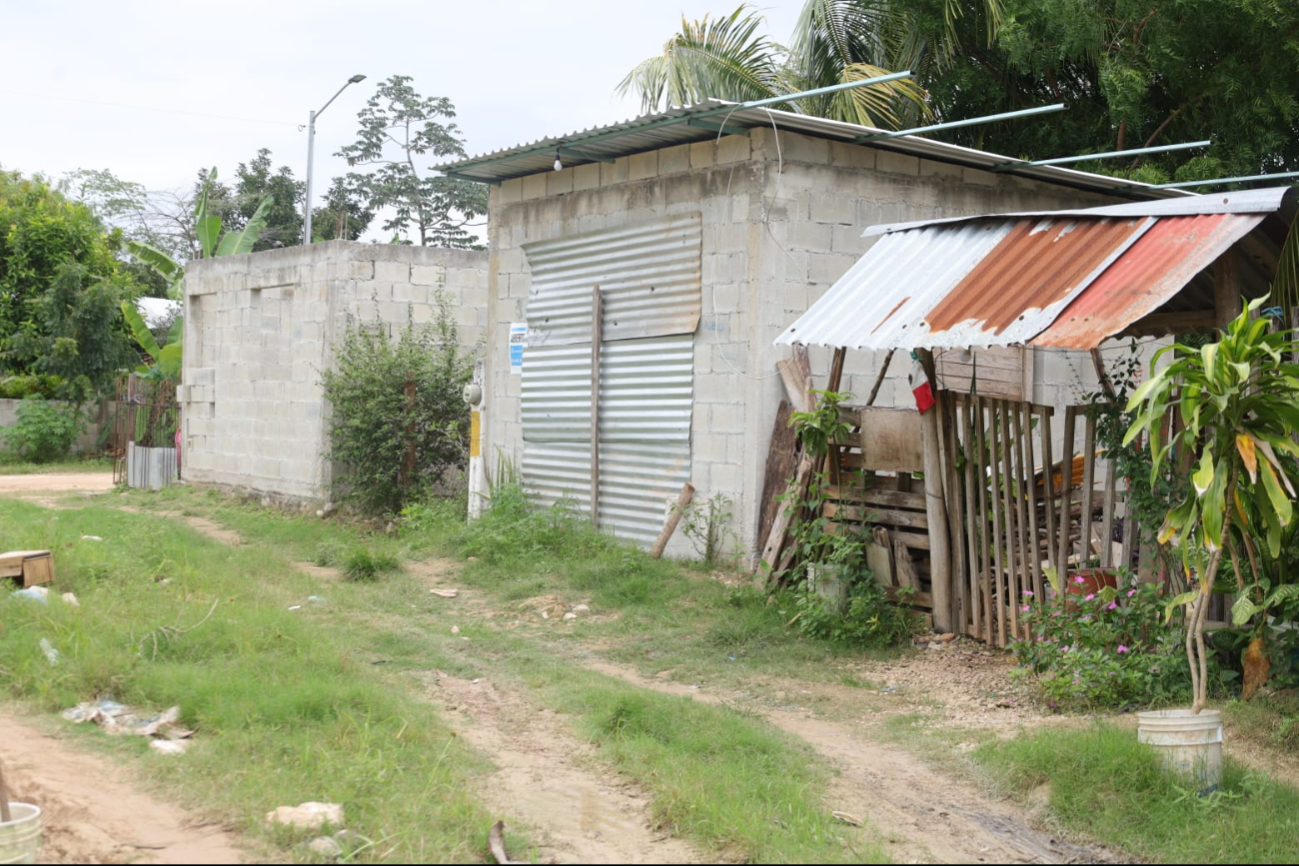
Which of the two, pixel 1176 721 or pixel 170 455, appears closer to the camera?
pixel 1176 721

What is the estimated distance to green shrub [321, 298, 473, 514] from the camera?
1367cm

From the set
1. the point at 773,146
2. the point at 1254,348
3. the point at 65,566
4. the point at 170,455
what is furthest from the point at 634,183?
the point at 170,455

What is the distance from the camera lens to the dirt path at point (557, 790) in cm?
442

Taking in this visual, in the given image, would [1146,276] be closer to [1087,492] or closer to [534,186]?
[1087,492]

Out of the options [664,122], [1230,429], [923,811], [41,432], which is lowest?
[923,811]

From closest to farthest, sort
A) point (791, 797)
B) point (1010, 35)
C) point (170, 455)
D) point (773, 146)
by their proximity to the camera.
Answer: point (791, 797)
point (773, 146)
point (1010, 35)
point (170, 455)

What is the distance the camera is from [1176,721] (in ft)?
16.7

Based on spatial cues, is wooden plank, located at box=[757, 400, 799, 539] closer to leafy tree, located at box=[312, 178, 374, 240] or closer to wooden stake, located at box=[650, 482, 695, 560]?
wooden stake, located at box=[650, 482, 695, 560]

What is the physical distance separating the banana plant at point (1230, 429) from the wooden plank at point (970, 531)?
2.23m

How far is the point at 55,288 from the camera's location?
2502 centimetres

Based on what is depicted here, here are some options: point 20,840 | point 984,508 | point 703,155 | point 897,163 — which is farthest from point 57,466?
point 20,840

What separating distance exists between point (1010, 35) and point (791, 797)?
13187 millimetres

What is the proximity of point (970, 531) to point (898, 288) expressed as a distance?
1.62 metres

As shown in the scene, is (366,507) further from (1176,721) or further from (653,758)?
(1176,721)
